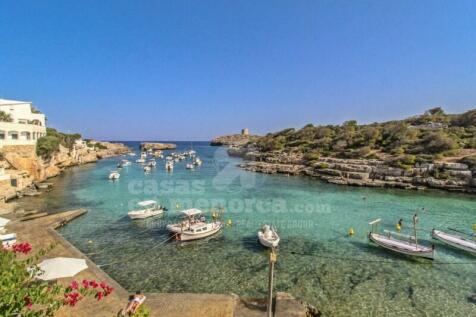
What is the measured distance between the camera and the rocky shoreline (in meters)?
41.1

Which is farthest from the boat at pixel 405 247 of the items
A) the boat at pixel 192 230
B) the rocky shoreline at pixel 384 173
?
the rocky shoreline at pixel 384 173

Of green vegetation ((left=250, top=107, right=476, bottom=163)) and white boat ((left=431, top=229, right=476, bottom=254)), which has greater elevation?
green vegetation ((left=250, top=107, right=476, bottom=163))

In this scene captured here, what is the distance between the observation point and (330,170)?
175 ft

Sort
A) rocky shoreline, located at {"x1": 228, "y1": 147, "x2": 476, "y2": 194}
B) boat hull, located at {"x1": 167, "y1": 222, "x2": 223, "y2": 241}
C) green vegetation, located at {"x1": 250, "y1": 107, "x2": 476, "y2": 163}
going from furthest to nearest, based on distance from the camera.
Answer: green vegetation, located at {"x1": 250, "y1": 107, "x2": 476, "y2": 163}, rocky shoreline, located at {"x1": 228, "y1": 147, "x2": 476, "y2": 194}, boat hull, located at {"x1": 167, "y1": 222, "x2": 223, "y2": 241}

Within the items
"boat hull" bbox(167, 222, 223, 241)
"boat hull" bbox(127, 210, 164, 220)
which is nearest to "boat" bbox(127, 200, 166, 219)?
"boat hull" bbox(127, 210, 164, 220)

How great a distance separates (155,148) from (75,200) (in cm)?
12381

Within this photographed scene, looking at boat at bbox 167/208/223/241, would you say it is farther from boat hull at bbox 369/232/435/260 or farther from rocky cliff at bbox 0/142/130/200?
rocky cliff at bbox 0/142/130/200

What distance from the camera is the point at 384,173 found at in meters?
47.6

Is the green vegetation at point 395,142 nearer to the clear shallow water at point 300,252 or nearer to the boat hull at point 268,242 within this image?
the clear shallow water at point 300,252

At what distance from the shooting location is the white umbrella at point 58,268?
422 inches

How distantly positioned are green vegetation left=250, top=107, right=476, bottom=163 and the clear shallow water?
65.1 feet

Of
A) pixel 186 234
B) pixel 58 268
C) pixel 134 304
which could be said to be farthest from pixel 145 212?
pixel 134 304

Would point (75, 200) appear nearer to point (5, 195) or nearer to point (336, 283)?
point (5, 195)

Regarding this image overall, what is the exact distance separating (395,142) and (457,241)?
49128 millimetres
